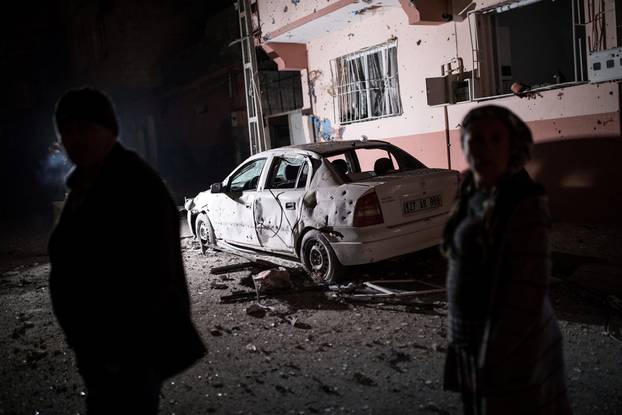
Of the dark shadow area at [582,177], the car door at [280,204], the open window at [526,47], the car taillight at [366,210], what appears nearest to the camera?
the car taillight at [366,210]

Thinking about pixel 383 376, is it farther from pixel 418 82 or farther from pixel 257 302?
pixel 418 82

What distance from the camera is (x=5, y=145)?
82.1 ft

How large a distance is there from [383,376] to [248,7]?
986cm

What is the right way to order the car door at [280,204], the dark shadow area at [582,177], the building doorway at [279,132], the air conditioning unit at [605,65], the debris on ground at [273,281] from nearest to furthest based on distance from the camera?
the debris on ground at [273,281], the car door at [280,204], the air conditioning unit at [605,65], the dark shadow area at [582,177], the building doorway at [279,132]

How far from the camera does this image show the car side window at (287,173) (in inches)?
247

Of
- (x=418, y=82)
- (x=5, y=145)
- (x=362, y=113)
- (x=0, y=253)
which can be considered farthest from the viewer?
(x=5, y=145)

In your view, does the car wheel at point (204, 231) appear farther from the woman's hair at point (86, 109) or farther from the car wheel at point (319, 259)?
the woman's hair at point (86, 109)

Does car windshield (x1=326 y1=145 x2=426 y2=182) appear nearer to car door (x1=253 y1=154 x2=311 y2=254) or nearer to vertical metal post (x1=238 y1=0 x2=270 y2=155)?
car door (x1=253 y1=154 x2=311 y2=254)

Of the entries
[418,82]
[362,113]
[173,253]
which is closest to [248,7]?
[362,113]

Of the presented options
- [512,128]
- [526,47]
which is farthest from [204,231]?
[512,128]

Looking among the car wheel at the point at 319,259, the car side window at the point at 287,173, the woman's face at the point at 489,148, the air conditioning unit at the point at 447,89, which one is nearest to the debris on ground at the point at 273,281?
the car wheel at the point at 319,259

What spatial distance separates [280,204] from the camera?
6.32 meters

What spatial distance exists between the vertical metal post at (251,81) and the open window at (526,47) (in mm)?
4685

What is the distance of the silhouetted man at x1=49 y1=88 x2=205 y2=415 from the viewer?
1857 millimetres
